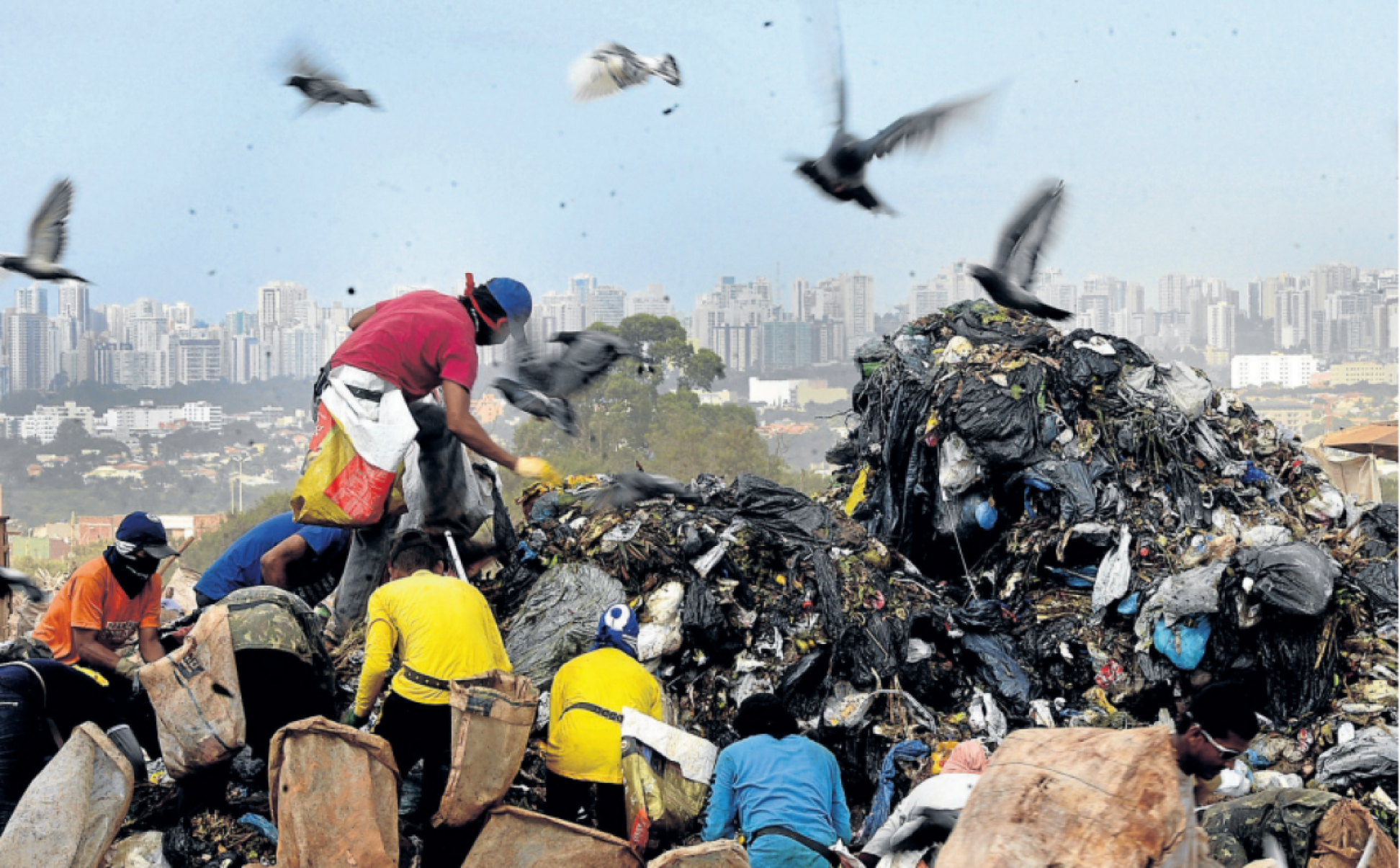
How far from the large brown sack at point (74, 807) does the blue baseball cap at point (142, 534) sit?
835mm

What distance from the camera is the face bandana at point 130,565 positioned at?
12.3 ft

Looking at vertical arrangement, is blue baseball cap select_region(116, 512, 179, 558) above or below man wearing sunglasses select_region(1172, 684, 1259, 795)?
above

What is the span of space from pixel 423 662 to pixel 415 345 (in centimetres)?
127

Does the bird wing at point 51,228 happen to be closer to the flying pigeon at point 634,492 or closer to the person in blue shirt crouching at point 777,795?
the flying pigeon at point 634,492

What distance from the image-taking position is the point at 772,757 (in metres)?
3.13

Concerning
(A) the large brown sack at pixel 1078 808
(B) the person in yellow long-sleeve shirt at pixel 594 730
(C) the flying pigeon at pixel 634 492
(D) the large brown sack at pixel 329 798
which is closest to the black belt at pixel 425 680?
(D) the large brown sack at pixel 329 798

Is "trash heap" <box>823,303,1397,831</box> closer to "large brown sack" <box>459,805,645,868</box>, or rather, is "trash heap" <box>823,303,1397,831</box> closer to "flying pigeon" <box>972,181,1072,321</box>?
"flying pigeon" <box>972,181,1072,321</box>

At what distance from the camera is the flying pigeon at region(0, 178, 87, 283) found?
507 cm

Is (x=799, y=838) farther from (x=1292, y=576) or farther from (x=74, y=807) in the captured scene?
(x=1292, y=576)

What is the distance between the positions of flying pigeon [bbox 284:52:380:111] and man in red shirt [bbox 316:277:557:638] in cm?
124

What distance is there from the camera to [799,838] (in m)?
3.02

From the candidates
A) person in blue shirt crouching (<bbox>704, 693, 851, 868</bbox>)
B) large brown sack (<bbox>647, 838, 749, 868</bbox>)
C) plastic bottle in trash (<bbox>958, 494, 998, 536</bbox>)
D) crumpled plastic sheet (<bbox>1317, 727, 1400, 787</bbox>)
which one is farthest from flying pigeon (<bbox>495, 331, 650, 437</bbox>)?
crumpled plastic sheet (<bbox>1317, 727, 1400, 787</bbox>)

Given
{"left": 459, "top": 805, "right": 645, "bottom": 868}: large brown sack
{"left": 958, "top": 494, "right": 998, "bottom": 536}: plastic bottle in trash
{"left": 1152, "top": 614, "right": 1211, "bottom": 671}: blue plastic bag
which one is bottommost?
{"left": 459, "top": 805, "right": 645, "bottom": 868}: large brown sack

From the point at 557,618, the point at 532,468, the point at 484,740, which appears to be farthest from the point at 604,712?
the point at 557,618
